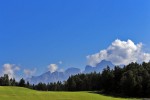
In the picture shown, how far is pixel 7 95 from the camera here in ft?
287

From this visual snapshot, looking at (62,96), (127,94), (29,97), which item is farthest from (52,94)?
(127,94)

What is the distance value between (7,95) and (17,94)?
3.29 m

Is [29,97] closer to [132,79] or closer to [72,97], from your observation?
[72,97]

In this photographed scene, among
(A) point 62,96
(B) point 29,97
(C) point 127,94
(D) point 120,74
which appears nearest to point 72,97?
(A) point 62,96

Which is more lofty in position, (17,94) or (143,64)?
(143,64)

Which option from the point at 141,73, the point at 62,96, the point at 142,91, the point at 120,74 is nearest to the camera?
the point at 62,96

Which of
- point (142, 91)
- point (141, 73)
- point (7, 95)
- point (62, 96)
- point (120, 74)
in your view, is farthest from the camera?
point (120, 74)

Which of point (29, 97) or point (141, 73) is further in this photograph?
point (141, 73)

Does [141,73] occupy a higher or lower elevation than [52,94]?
higher

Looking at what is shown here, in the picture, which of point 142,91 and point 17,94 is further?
point 142,91

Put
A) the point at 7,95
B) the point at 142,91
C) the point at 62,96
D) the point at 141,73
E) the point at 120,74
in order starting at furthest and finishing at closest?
the point at 120,74 → the point at 141,73 → the point at 142,91 → the point at 62,96 → the point at 7,95

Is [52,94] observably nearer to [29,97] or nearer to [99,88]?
[29,97]

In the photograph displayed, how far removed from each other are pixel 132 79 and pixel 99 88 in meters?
37.9

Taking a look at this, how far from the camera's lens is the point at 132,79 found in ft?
516
